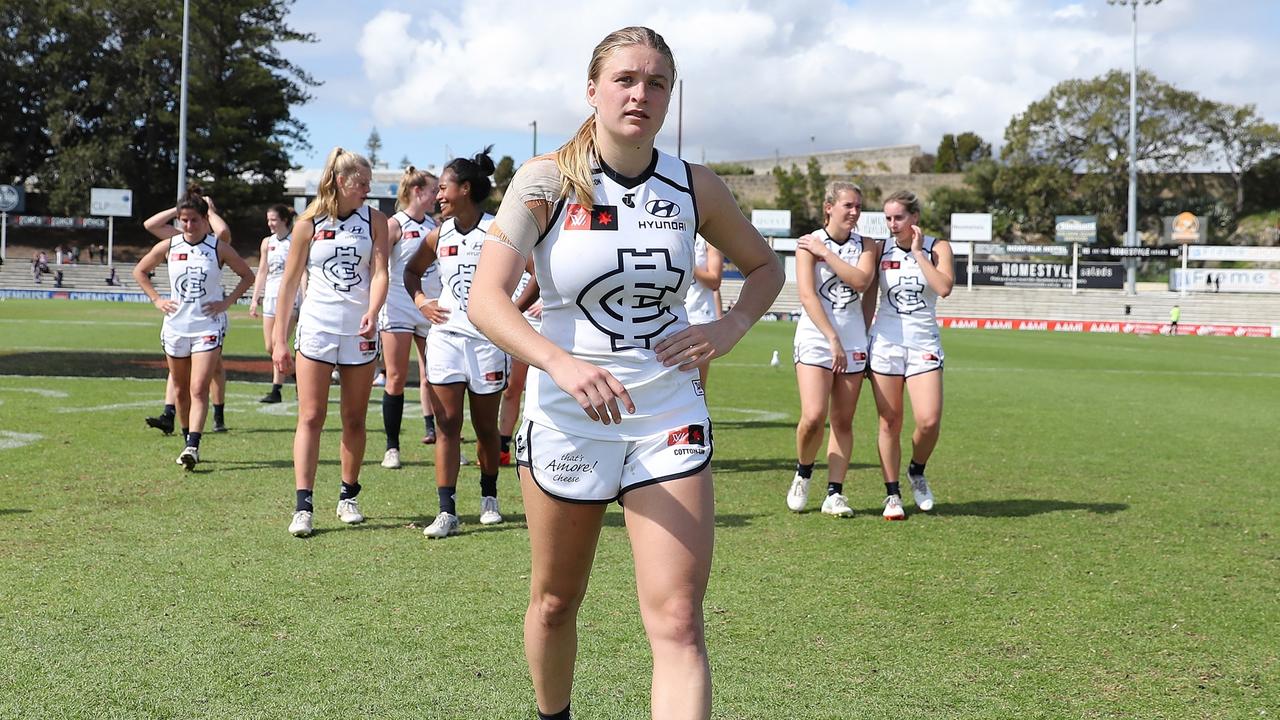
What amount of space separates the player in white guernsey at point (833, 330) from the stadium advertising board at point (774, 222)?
6692 centimetres

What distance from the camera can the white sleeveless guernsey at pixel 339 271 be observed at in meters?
A: 6.95

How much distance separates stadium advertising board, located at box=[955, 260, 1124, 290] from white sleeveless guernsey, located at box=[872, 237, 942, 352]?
5122 centimetres

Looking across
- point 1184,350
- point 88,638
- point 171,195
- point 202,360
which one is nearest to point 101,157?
point 171,195

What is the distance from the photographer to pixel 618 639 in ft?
15.9

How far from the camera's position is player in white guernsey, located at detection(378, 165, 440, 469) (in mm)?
9031

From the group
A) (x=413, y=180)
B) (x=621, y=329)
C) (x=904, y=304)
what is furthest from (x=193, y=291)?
(x=621, y=329)

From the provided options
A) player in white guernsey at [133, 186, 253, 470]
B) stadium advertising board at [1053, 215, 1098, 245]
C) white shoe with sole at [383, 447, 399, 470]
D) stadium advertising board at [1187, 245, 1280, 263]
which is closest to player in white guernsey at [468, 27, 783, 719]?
white shoe with sole at [383, 447, 399, 470]

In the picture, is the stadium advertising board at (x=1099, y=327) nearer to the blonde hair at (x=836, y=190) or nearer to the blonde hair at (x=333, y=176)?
the blonde hair at (x=836, y=190)

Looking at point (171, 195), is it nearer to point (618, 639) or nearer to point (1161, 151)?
point (1161, 151)

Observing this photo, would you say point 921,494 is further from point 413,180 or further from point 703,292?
point 413,180

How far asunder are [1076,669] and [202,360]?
281 inches

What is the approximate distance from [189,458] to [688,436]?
6621 millimetres

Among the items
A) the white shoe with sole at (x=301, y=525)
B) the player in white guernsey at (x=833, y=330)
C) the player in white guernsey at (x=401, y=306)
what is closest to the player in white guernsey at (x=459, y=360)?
the white shoe with sole at (x=301, y=525)

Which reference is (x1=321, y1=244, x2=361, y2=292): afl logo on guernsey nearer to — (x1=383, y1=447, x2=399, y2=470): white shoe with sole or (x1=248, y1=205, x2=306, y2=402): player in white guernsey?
(x1=383, y1=447, x2=399, y2=470): white shoe with sole
